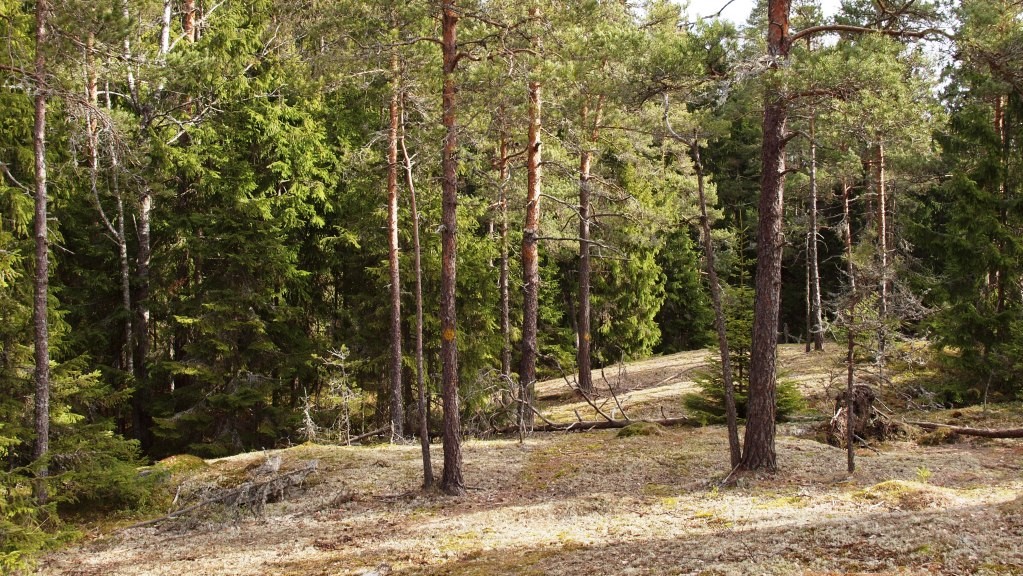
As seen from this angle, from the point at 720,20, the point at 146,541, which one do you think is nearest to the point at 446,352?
the point at 146,541

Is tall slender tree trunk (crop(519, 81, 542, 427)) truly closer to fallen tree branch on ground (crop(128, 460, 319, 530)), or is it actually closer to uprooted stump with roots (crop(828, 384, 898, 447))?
fallen tree branch on ground (crop(128, 460, 319, 530))

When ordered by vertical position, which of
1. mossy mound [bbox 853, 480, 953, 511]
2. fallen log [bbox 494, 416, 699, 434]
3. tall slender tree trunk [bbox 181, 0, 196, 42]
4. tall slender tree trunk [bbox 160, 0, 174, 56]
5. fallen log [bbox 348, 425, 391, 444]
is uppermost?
tall slender tree trunk [bbox 181, 0, 196, 42]

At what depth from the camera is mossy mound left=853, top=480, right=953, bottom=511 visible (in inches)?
318

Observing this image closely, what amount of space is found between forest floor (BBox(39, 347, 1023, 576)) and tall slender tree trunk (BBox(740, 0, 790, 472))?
1079 mm

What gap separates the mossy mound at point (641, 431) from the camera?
16109 millimetres

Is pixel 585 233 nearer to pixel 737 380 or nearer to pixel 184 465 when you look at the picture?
pixel 737 380

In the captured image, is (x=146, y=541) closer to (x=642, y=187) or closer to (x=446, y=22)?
(x=446, y=22)

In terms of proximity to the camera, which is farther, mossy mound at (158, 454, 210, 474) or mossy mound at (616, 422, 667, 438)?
mossy mound at (616, 422, 667, 438)

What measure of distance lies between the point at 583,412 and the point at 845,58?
13248mm

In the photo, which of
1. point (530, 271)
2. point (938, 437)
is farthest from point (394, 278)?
point (938, 437)

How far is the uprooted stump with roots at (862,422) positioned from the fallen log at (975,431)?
0.83 meters

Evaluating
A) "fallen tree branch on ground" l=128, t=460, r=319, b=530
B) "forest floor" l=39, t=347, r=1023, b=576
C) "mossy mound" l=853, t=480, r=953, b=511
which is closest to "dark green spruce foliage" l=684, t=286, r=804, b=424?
"forest floor" l=39, t=347, r=1023, b=576

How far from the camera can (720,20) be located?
10.6m

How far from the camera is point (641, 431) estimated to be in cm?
1628
